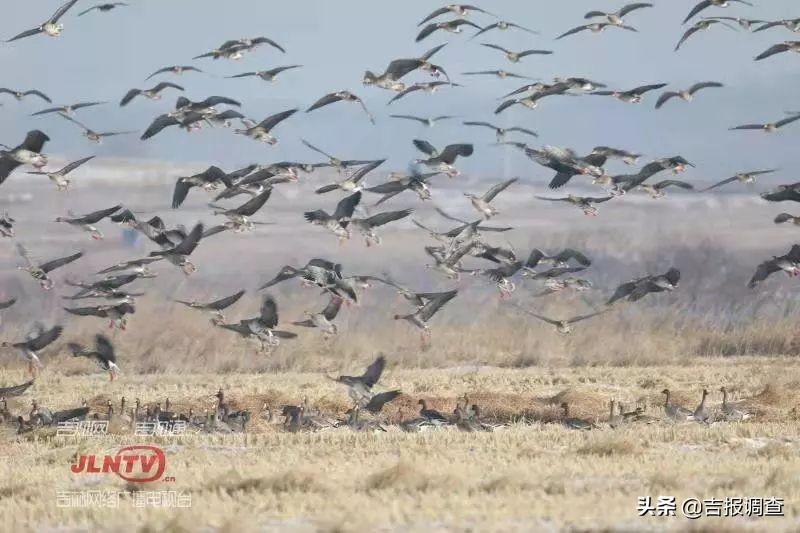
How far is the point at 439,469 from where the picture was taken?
77.6ft

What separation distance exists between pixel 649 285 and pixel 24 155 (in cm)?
1188

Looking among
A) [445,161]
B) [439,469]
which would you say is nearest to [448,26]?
[445,161]

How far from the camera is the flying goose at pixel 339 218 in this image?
111ft

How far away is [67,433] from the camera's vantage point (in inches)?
1183

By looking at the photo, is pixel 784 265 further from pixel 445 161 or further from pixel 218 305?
pixel 218 305

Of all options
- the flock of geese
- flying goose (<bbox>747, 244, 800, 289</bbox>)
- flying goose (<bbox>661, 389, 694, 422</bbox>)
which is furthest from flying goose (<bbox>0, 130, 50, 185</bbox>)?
flying goose (<bbox>747, 244, 800, 289</bbox>)

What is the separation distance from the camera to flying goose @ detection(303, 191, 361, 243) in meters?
33.8

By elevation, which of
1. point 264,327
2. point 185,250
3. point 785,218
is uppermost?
point 185,250

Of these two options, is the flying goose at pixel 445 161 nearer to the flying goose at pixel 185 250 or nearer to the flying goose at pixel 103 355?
the flying goose at pixel 185 250

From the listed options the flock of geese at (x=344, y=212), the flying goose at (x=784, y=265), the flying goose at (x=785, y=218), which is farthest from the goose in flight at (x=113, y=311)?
the flying goose at (x=785, y=218)

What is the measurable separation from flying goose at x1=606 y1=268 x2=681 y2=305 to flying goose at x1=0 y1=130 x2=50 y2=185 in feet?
35.0

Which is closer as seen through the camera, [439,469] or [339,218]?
[439,469]

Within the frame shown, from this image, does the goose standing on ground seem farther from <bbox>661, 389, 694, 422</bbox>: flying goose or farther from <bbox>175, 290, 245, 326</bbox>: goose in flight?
<bbox>661, 389, 694, 422</bbox>: flying goose

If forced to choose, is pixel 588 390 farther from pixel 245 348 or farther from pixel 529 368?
pixel 245 348
